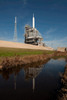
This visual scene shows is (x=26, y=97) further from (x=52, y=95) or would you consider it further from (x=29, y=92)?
(x=52, y=95)

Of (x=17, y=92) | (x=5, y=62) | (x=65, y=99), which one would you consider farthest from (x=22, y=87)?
(x=5, y=62)

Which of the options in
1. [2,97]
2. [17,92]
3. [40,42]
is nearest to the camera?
[2,97]

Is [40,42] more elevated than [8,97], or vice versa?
[40,42]

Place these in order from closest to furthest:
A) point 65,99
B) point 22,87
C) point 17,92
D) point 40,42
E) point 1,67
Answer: point 65,99, point 17,92, point 22,87, point 1,67, point 40,42

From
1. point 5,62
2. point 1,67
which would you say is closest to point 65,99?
point 1,67

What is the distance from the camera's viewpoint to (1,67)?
14.6 m

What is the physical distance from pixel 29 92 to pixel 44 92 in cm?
149

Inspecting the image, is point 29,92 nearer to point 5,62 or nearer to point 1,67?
point 1,67

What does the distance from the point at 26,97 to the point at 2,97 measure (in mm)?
2130

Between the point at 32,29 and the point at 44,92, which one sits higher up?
→ the point at 32,29

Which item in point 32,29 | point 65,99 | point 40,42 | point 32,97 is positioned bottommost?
point 32,97

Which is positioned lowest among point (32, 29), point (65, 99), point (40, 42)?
point (65, 99)

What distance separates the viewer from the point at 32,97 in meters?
7.48

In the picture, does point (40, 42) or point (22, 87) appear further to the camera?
point (40, 42)
